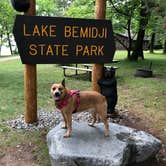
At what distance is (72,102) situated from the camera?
4.12 meters

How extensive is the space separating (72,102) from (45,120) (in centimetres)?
168

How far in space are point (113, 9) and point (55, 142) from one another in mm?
13008

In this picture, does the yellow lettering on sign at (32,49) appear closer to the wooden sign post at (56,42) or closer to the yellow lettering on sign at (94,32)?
the wooden sign post at (56,42)

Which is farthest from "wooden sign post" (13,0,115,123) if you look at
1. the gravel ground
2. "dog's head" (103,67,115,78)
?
"dog's head" (103,67,115,78)

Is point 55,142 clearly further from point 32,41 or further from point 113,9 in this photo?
point 113,9

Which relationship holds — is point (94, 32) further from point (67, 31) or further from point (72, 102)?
point (72, 102)

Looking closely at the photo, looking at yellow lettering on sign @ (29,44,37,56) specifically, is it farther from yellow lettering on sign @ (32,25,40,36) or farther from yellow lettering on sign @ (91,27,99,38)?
yellow lettering on sign @ (91,27,99,38)

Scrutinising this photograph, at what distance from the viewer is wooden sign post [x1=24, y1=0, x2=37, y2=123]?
5.14 m

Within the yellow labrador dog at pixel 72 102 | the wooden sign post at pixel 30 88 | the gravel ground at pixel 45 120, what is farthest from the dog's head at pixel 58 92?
the gravel ground at pixel 45 120

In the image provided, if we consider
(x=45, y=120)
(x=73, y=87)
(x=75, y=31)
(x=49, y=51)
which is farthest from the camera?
(x=73, y=87)

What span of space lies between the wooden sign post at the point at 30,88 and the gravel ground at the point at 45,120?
0.13m

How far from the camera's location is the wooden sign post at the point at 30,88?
5139 millimetres

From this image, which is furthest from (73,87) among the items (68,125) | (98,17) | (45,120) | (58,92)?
(58,92)

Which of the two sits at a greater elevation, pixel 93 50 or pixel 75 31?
pixel 75 31
